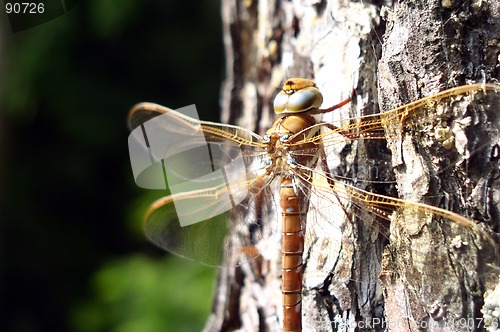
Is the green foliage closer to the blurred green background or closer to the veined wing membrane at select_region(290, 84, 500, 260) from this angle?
the blurred green background

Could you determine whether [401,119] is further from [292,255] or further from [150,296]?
[150,296]

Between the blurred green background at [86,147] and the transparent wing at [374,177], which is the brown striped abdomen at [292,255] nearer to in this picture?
the transparent wing at [374,177]

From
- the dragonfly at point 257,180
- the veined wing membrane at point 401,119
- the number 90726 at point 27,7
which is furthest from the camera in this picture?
the number 90726 at point 27,7

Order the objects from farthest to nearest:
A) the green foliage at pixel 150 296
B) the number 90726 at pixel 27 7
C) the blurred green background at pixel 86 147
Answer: the blurred green background at pixel 86 147 → the green foliage at pixel 150 296 → the number 90726 at pixel 27 7

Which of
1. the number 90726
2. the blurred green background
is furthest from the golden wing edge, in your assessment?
the blurred green background

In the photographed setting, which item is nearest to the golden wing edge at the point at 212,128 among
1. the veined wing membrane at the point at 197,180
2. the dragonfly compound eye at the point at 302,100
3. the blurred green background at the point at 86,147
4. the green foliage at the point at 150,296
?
the veined wing membrane at the point at 197,180

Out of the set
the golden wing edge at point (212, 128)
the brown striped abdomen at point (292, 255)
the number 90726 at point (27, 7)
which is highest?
the number 90726 at point (27, 7)
